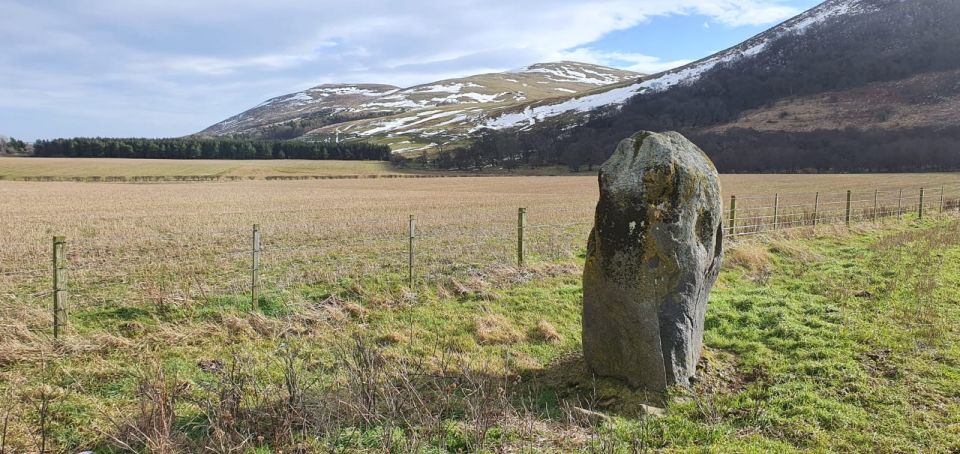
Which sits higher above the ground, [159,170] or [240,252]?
[159,170]

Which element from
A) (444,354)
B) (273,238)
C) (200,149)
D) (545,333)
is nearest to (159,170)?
(200,149)

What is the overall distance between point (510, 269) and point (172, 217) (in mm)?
20612

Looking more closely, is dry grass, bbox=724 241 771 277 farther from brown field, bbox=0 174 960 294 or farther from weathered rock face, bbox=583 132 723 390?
weathered rock face, bbox=583 132 723 390

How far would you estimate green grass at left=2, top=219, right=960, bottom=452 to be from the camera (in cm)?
499

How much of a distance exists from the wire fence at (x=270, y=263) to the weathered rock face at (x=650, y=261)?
5246mm

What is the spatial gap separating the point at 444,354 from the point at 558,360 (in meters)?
1.54

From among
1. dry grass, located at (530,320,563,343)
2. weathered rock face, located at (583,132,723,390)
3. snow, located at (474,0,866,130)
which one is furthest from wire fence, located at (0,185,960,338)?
snow, located at (474,0,866,130)

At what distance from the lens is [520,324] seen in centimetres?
910

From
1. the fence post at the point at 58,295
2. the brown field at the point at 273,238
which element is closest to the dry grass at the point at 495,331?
the brown field at the point at 273,238

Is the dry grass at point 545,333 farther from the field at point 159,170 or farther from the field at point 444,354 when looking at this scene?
the field at point 159,170

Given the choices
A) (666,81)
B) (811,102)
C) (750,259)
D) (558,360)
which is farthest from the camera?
(666,81)

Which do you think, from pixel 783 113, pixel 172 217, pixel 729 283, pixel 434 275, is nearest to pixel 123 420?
pixel 434 275

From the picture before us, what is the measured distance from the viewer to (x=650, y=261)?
5996mm

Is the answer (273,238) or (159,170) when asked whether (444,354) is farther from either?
(159,170)
